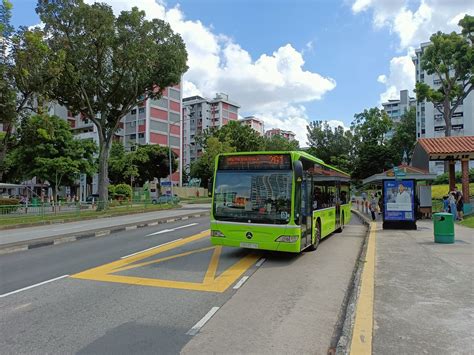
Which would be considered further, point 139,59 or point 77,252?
point 139,59

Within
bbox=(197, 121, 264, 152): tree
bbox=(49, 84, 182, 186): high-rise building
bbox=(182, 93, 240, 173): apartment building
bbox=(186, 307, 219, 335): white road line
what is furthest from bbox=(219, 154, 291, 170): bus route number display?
bbox=(182, 93, 240, 173): apartment building

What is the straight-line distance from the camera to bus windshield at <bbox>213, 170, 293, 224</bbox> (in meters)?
9.65

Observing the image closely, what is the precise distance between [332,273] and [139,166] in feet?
196

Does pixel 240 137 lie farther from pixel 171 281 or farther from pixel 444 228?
pixel 171 281

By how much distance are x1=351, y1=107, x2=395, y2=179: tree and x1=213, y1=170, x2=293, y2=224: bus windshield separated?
183ft

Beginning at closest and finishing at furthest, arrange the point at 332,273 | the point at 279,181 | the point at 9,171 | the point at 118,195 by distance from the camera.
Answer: the point at 332,273
the point at 279,181
the point at 118,195
the point at 9,171

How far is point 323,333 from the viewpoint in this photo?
5.12 m

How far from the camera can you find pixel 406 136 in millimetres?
77250

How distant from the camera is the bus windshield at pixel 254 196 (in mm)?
9648

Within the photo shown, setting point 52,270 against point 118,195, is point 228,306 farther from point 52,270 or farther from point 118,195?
point 118,195

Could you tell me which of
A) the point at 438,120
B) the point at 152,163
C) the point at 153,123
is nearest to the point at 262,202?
the point at 152,163

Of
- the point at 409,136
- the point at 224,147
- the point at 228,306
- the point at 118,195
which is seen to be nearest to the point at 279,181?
the point at 228,306

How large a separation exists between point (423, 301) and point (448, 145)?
64.9 feet

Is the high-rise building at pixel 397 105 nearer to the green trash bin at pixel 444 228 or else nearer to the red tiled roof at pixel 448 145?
the red tiled roof at pixel 448 145
